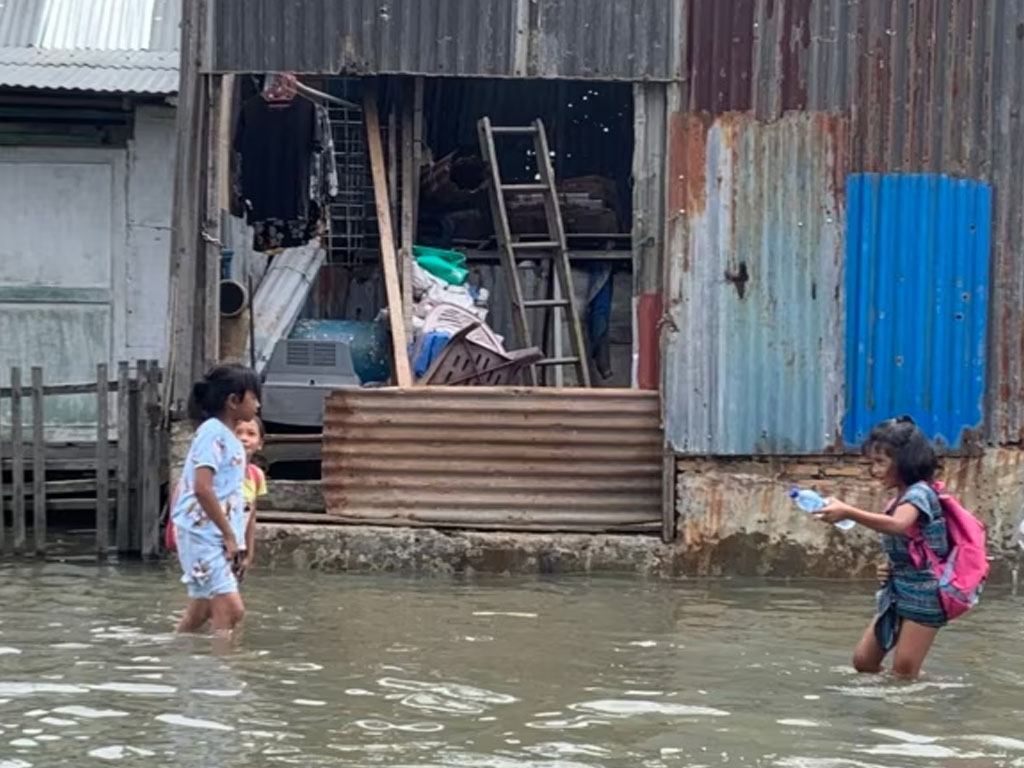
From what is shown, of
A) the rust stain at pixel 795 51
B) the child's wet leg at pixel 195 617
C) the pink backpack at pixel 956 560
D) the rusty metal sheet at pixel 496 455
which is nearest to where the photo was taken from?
the pink backpack at pixel 956 560

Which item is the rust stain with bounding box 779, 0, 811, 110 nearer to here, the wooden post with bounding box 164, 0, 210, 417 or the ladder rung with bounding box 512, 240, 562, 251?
the ladder rung with bounding box 512, 240, 562, 251

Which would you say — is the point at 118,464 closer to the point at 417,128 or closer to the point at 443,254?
the point at 443,254

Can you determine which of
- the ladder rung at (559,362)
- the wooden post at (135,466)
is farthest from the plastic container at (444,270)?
the wooden post at (135,466)

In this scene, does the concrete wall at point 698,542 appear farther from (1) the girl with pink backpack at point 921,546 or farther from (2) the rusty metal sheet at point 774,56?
(1) the girl with pink backpack at point 921,546

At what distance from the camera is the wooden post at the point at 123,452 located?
1195cm

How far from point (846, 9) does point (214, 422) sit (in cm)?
555

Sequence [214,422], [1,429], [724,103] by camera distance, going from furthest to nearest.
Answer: [1,429] < [724,103] < [214,422]

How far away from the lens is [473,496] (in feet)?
38.0

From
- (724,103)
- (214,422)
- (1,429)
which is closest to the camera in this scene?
(214,422)

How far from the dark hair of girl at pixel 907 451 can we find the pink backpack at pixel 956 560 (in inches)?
5.1

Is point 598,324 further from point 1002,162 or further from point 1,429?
point 1,429

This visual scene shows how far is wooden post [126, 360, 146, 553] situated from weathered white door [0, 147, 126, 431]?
1362 millimetres

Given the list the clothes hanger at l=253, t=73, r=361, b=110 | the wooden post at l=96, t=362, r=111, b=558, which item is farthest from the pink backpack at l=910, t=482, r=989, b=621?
the clothes hanger at l=253, t=73, r=361, b=110

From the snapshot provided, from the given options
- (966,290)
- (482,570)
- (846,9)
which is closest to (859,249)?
(966,290)
